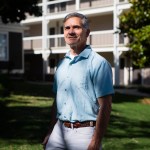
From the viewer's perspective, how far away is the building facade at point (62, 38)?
99.7 ft

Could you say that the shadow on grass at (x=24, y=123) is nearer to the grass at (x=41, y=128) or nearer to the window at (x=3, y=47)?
the grass at (x=41, y=128)

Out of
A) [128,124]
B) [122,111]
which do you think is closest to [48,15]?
[122,111]

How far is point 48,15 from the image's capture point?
36.5 metres

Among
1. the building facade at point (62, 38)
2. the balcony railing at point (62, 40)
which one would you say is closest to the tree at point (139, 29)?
the building facade at point (62, 38)

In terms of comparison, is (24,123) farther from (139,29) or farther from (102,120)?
(139,29)

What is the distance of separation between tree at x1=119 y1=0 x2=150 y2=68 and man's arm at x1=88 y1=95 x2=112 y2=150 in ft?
49.0

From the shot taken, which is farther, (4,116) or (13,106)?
(13,106)

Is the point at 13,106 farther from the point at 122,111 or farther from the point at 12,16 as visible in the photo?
the point at 12,16

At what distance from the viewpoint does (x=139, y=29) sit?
1894cm

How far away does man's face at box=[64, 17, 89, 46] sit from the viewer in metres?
3.81

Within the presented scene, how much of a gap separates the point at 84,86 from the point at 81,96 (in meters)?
0.09

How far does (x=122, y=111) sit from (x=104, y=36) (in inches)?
733

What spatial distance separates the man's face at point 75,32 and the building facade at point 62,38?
82.8 ft

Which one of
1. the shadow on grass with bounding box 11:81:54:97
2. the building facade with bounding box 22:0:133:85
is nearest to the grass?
the shadow on grass with bounding box 11:81:54:97
